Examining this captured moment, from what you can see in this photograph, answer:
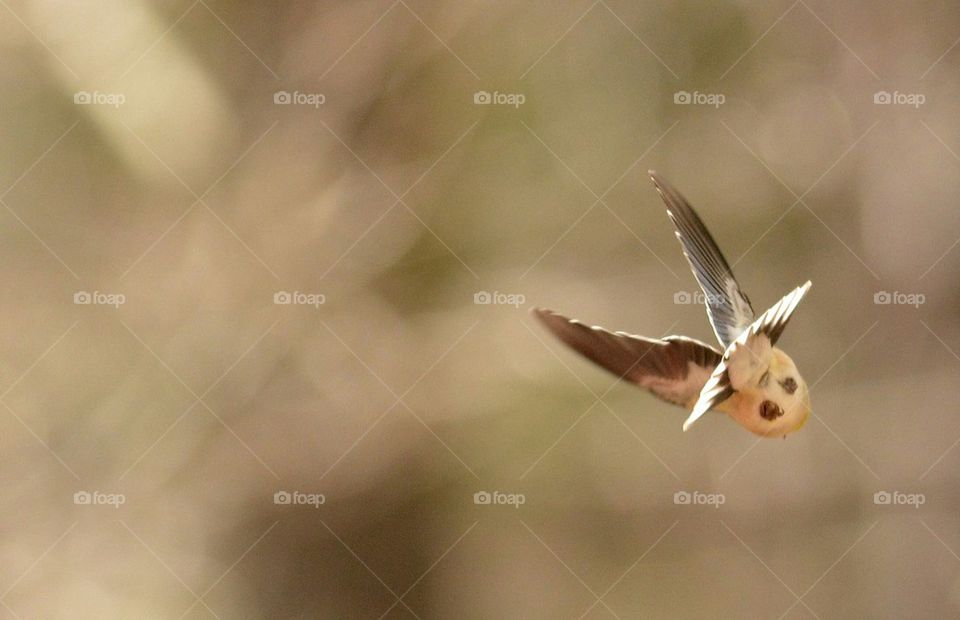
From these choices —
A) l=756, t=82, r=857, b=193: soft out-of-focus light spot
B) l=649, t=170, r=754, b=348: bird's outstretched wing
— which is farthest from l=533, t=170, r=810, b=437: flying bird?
l=756, t=82, r=857, b=193: soft out-of-focus light spot

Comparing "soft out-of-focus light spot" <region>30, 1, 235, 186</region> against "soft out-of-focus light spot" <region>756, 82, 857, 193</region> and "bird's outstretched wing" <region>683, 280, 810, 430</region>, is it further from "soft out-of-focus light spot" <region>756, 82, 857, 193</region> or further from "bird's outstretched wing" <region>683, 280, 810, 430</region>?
"bird's outstretched wing" <region>683, 280, 810, 430</region>

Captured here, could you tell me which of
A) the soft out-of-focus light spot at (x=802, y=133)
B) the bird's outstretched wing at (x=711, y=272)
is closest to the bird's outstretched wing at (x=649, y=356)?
the bird's outstretched wing at (x=711, y=272)

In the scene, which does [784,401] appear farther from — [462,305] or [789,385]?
[462,305]

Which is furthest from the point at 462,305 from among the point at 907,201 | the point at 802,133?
the point at 907,201

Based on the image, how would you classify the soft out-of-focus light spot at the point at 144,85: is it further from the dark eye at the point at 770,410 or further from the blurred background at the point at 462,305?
the dark eye at the point at 770,410

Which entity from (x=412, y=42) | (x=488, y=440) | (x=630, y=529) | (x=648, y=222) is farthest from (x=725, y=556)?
(x=412, y=42)

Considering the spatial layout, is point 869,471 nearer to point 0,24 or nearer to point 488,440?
point 488,440
